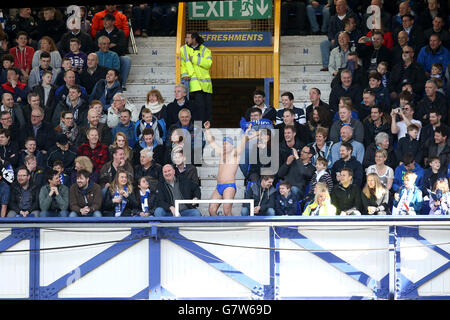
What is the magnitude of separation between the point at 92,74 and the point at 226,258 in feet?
17.9

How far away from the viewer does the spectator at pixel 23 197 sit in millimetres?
14102

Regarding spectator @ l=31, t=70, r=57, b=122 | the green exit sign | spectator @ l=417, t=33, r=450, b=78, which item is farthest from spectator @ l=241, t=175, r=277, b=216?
the green exit sign

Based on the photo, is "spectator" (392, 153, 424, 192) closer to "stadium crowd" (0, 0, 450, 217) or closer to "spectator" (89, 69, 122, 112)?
"stadium crowd" (0, 0, 450, 217)

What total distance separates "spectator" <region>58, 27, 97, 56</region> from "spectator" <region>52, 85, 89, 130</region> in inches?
61.3

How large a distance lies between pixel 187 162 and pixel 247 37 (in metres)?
4.46

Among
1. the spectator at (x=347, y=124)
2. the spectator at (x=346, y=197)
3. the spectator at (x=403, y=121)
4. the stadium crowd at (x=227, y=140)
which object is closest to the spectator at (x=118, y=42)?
the stadium crowd at (x=227, y=140)

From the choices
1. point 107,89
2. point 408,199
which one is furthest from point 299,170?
point 107,89

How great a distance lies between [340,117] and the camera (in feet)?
48.6

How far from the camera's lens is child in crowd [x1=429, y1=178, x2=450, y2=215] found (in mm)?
13312
